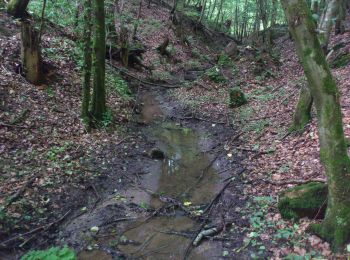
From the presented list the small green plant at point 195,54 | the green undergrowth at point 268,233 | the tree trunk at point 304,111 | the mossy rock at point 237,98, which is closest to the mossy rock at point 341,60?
the mossy rock at point 237,98

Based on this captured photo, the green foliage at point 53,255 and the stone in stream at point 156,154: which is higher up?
the stone in stream at point 156,154

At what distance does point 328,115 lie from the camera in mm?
4945

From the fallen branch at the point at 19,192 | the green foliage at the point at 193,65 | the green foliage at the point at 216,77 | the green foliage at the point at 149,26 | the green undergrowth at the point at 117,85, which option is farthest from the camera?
the green foliage at the point at 149,26

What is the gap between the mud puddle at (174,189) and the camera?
6.41 m

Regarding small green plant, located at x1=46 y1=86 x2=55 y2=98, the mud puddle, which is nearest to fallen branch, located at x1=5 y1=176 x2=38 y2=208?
the mud puddle

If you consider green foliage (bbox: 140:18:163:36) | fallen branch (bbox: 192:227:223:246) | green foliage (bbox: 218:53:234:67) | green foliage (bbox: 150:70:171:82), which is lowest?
fallen branch (bbox: 192:227:223:246)

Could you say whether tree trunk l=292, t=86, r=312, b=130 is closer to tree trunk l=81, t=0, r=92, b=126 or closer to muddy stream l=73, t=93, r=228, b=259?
muddy stream l=73, t=93, r=228, b=259

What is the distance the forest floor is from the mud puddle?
1.3 inches

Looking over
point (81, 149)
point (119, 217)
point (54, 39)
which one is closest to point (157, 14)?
point (54, 39)

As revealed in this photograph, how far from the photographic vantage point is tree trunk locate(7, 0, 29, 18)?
48.1 ft

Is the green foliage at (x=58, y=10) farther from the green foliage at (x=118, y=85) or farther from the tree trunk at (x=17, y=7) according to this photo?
the green foliage at (x=118, y=85)

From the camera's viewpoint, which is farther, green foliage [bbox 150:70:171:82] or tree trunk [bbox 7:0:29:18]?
green foliage [bbox 150:70:171:82]

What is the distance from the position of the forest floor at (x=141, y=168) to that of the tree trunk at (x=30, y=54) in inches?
12.0

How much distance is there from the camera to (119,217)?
7.44 m
